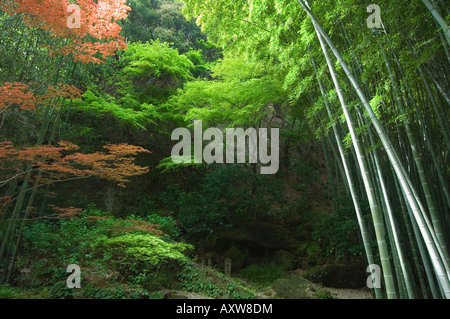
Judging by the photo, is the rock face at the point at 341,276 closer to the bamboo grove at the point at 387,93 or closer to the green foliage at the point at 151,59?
the bamboo grove at the point at 387,93

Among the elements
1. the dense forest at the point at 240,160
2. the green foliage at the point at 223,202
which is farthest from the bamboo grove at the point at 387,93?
the green foliage at the point at 223,202

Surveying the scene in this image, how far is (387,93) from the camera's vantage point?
3.12m

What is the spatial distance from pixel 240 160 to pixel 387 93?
4767mm

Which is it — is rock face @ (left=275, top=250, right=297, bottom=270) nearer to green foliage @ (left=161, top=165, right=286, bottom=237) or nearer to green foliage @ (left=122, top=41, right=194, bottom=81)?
green foliage @ (left=161, top=165, right=286, bottom=237)

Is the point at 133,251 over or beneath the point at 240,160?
beneath

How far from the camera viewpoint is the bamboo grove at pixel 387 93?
6.23 feet

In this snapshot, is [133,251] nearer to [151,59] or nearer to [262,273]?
[262,273]

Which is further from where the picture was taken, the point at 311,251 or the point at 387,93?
the point at 311,251

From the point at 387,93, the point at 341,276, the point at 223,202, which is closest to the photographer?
the point at 387,93

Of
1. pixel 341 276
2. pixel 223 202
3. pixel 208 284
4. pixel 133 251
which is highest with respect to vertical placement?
pixel 223 202

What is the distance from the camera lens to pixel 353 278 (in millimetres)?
5309

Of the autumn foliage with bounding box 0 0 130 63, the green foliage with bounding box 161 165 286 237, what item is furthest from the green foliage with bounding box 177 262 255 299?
the autumn foliage with bounding box 0 0 130 63

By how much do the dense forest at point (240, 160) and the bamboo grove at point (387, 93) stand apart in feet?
0.08

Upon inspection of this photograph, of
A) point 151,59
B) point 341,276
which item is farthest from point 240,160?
point 151,59
